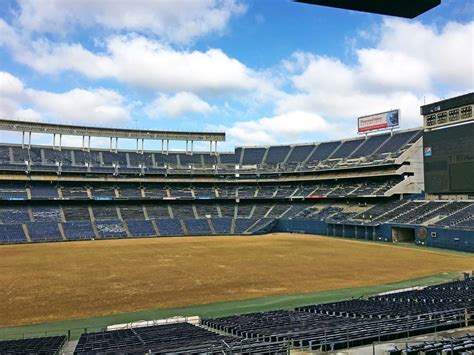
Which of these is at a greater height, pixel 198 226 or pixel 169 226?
pixel 169 226

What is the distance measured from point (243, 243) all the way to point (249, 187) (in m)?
39.8

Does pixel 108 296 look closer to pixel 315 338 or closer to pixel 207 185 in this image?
pixel 315 338

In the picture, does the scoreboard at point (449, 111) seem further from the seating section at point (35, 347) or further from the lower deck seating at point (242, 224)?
the seating section at point (35, 347)

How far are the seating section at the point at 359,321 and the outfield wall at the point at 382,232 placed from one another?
36.4 metres

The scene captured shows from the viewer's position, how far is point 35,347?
16609mm

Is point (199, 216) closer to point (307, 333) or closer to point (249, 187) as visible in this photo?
point (249, 187)

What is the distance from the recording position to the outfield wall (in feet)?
193

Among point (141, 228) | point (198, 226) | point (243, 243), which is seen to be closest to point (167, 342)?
point (243, 243)

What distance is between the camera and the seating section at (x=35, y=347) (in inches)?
602

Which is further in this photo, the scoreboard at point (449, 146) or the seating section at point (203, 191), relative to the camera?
the seating section at point (203, 191)

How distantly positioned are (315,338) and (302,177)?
8873 centimetres

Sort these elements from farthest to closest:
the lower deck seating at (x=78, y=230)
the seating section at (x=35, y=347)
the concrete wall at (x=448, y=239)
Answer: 1. the lower deck seating at (x=78, y=230)
2. the concrete wall at (x=448, y=239)
3. the seating section at (x=35, y=347)

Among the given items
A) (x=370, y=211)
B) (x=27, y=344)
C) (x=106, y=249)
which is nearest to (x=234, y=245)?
(x=106, y=249)

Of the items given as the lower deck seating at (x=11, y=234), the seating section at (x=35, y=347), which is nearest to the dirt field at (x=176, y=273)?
the seating section at (x=35, y=347)
